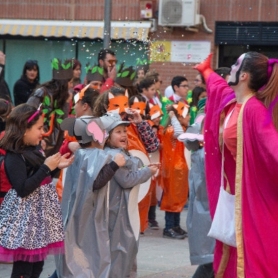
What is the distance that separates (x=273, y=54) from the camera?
1747cm

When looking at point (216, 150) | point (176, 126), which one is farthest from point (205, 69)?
point (176, 126)

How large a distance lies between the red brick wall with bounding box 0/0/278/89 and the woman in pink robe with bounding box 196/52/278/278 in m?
11.8

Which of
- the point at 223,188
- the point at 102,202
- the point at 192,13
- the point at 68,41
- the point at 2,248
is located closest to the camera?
the point at 223,188

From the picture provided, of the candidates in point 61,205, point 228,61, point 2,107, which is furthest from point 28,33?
point 61,205

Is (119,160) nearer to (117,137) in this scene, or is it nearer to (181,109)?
(117,137)

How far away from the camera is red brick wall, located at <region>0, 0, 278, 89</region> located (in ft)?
56.2

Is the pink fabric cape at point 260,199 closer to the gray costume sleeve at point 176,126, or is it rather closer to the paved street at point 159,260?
the paved street at point 159,260

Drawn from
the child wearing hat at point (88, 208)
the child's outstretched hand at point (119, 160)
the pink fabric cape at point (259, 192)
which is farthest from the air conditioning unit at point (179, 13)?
the pink fabric cape at point (259, 192)

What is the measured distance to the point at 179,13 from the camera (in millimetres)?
17250

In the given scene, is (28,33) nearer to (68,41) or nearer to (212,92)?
(68,41)

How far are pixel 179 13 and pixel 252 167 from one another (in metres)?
12.3

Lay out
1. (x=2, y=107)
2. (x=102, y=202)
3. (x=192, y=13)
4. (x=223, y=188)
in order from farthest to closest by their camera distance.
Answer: (x=192, y=13) < (x=2, y=107) < (x=102, y=202) < (x=223, y=188)

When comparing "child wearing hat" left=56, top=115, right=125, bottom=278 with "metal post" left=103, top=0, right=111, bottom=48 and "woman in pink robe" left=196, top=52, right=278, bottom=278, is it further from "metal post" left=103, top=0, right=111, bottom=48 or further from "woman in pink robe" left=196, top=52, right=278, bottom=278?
"metal post" left=103, top=0, right=111, bottom=48

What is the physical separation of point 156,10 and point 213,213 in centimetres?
1232
